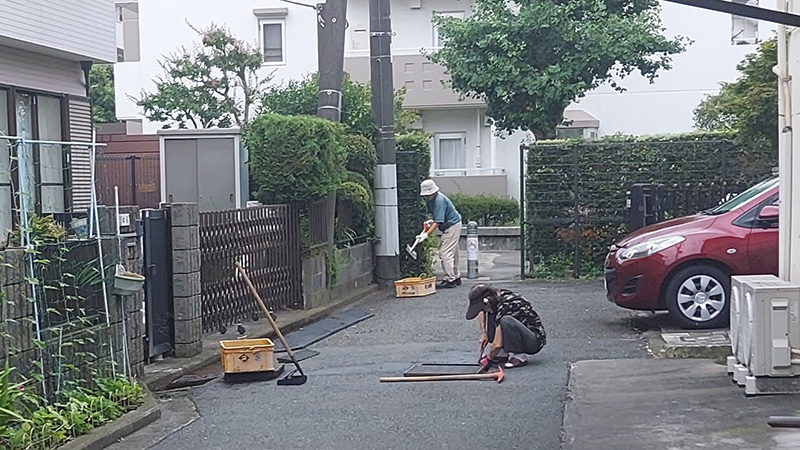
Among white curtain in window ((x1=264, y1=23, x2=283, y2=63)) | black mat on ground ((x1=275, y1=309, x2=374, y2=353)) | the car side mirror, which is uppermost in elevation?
white curtain in window ((x1=264, y1=23, x2=283, y2=63))

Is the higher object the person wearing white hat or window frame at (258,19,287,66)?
window frame at (258,19,287,66)

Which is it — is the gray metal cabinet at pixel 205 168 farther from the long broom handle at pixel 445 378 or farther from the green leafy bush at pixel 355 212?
the long broom handle at pixel 445 378

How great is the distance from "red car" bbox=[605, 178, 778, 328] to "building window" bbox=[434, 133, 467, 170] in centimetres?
1909

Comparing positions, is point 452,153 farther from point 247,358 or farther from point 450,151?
point 247,358

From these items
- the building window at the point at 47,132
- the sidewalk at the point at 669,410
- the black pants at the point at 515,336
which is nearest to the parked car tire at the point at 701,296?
the sidewalk at the point at 669,410

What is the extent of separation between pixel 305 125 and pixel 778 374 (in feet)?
23.5

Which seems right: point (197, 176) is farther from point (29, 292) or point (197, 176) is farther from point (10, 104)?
point (29, 292)

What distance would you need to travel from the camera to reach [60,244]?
24.4ft

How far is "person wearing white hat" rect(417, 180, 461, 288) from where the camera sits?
55.6 feet

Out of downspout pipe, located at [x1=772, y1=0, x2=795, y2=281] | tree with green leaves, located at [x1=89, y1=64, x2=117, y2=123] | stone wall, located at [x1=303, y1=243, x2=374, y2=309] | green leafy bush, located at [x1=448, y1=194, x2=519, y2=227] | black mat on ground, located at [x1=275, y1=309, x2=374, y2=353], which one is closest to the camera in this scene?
downspout pipe, located at [x1=772, y1=0, x2=795, y2=281]

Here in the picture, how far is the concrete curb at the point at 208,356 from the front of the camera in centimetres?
916

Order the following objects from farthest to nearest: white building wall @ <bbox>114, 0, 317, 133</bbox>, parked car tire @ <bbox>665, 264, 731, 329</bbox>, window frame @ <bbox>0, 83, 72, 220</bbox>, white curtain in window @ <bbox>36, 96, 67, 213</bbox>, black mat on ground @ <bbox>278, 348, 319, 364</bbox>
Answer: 1. white building wall @ <bbox>114, 0, 317, 133</bbox>
2. window frame @ <bbox>0, 83, 72, 220</bbox>
3. white curtain in window @ <bbox>36, 96, 67, 213</bbox>
4. parked car tire @ <bbox>665, 264, 731, 329</bbox>
5. black mat on ground @ <bbox>278, 348, 319, 364</bbox>

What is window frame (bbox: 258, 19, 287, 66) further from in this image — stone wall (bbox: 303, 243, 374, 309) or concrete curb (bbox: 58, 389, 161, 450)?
concrete curb (bbox: 58, 389, 161, 450)

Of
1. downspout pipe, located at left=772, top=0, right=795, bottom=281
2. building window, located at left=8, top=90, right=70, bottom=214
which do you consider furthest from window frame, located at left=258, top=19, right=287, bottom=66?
downspout pipe, located at left=772, top=0, right=795, bottom=281
